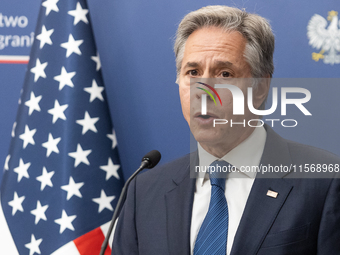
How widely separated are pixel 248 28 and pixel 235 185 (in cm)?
58

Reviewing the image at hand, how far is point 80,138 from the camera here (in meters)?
1.81

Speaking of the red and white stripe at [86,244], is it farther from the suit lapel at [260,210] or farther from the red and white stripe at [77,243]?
the suit lapel at [260,210]

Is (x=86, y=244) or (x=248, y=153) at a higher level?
(x=248, y=153)

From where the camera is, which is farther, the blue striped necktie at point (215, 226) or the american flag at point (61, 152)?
the american flag at point (61, 152)

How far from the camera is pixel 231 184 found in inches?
52.1

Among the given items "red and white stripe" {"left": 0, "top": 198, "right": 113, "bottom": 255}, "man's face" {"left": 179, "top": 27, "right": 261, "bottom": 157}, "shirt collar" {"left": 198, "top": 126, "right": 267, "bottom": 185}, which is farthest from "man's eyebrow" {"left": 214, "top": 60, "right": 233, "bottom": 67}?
"red and white stripe" {"left": 0, "top": 198, "right": 113, "bottom": 255}

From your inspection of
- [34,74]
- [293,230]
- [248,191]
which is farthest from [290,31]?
[34,74]

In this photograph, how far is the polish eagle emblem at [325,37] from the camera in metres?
1.92

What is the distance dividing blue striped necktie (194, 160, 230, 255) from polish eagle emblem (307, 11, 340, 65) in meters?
1.05

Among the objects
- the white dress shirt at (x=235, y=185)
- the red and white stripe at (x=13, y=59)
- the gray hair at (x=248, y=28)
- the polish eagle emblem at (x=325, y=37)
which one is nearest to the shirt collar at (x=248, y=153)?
the white dress shirt at (x=235, y=185)

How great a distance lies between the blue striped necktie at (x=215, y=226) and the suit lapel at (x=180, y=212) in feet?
0.16

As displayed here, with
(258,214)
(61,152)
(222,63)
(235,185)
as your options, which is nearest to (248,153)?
(235,185)

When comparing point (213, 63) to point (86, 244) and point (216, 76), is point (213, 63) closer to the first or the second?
point (216, 76)

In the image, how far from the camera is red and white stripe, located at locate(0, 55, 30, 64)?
2219 millimetres
